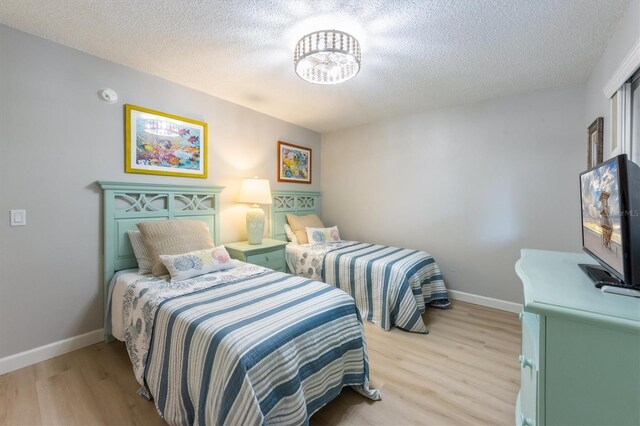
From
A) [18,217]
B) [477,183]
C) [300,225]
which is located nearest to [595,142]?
[477,183]

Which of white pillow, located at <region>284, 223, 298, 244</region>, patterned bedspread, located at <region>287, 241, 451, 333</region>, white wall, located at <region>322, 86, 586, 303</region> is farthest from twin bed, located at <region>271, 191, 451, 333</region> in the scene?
white wall, located at <region>322, 86, 586, 303</region>

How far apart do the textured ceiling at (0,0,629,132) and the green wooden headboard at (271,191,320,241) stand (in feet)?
4.78

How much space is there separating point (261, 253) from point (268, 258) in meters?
0.12

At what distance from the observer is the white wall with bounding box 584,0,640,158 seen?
4.84 feet

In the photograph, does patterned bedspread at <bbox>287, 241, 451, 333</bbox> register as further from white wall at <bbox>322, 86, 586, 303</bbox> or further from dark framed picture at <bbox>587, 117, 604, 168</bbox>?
dark framed picture at <bbox>587, 117, 604, 168</bbox>

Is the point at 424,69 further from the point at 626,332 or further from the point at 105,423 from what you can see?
the point at 105,423

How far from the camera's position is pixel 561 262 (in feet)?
4.40

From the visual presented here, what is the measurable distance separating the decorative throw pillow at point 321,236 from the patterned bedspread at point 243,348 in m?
1.60

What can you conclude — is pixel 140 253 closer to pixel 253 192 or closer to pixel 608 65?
pixel 253 192

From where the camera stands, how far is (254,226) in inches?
118

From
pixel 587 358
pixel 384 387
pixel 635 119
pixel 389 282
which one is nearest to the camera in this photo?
pixel 587 358

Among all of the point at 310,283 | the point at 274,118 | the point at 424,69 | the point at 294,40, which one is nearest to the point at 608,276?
the point at 310,283

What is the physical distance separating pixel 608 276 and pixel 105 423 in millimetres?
2470

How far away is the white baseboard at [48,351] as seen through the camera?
1.83 meters
